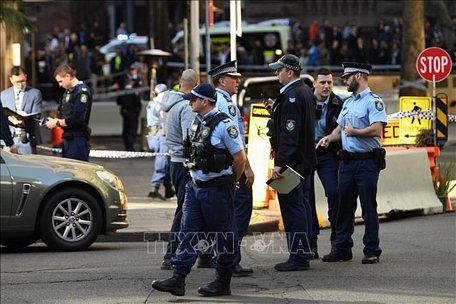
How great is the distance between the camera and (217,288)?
10477 mm

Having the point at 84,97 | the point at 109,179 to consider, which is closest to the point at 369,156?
the point at 109,179

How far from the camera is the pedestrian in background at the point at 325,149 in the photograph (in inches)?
497

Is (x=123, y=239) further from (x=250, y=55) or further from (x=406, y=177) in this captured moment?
(x=250, y=55)

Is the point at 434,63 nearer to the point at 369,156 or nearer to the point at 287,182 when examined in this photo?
the point at 369,156

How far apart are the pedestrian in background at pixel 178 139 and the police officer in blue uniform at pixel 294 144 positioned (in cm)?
84

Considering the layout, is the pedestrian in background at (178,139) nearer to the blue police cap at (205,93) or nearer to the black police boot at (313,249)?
the black police boot at (313,249)

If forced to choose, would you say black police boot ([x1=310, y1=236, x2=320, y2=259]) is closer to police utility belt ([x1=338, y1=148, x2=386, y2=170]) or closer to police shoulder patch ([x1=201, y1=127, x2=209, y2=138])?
police utility belt ([x1=338, y1=148, x2=386, y2=170])

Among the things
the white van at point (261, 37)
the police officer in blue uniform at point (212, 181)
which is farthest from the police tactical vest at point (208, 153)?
the white van at point (261, 37)

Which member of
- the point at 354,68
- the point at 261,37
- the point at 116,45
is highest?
the point at 261,37

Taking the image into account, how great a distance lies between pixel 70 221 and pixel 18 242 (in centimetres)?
85

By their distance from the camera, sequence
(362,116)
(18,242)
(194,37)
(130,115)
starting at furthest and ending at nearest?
(130,115) → (194,37) → (18,242) → (362,116)

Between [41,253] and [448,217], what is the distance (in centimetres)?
562

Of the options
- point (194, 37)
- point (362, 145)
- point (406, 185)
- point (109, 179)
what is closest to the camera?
point (362, 145)

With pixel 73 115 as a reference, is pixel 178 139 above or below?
below
